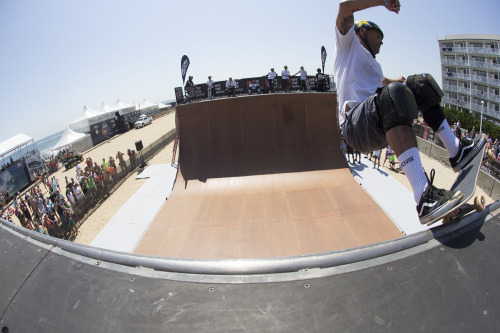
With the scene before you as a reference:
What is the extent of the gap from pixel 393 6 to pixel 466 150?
4.70ft

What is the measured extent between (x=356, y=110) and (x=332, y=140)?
10052 millimetres

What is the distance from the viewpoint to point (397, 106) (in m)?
1.89

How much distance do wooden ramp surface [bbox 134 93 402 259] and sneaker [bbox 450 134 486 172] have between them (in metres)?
5.01

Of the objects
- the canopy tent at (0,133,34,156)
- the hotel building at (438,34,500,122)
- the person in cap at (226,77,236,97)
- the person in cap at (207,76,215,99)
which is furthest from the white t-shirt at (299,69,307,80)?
the hotel building at (438,34,500,122)

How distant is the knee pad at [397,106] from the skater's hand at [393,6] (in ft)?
2.25

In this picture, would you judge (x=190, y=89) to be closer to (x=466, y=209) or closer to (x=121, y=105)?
(x=466, y=209)

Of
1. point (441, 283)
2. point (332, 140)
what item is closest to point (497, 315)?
point (441, 283)

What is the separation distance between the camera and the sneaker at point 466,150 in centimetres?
216

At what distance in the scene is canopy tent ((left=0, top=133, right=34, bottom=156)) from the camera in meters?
16.8

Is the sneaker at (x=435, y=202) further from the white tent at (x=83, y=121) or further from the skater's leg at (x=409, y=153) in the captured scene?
the white tent at (x=83, y=121)

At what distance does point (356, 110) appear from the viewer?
7.84 feet

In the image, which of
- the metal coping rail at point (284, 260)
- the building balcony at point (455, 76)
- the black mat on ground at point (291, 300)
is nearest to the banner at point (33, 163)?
the black mat on ground at point (291, 300)

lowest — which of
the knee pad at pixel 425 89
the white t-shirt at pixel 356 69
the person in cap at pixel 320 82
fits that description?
the knee pad at pixel 425 89

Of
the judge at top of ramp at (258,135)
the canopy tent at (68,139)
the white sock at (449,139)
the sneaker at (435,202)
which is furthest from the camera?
the canopy tent at (68,139)
